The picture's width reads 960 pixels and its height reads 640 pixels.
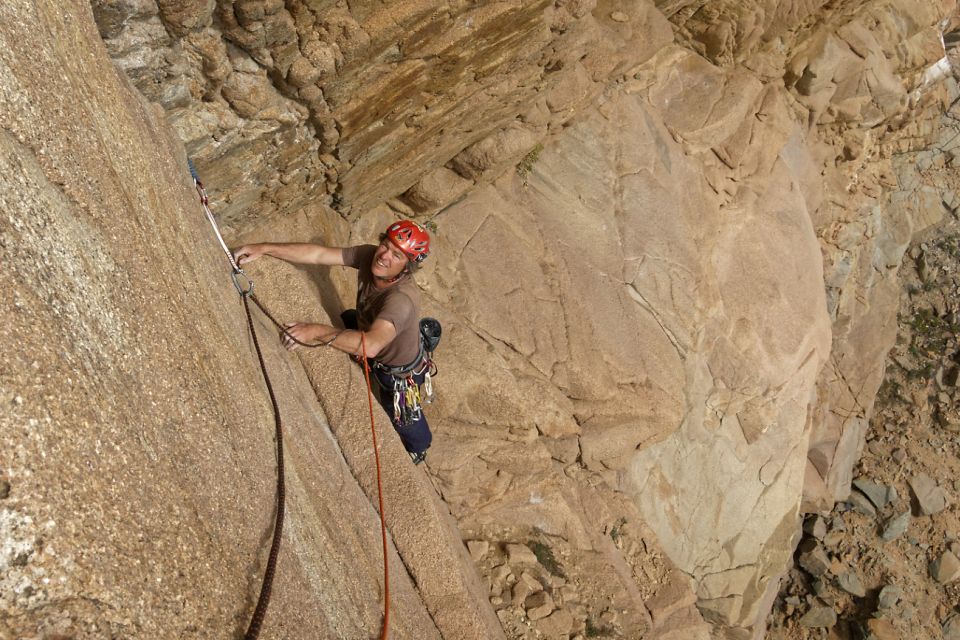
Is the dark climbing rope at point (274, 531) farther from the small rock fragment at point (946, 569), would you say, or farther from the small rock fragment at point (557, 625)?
the small rock fragment at point (946, 569)

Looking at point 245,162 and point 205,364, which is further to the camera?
point 245,162

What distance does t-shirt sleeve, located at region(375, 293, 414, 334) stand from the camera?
4.60 m

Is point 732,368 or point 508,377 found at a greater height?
point 508,377

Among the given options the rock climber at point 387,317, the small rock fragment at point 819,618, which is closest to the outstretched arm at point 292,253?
the rock climber at point 387,317

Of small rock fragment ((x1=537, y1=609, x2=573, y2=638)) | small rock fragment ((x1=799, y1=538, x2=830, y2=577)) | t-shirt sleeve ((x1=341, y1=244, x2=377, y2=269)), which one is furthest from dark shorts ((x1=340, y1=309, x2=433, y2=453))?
small rock fragment ((x1=799, y1=538, x2=830, y2=577))

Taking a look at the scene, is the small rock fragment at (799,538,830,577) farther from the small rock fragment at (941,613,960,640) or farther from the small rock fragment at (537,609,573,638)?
the small rock fragment at (537,609,573,638)

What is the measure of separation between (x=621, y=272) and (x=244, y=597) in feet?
17.7

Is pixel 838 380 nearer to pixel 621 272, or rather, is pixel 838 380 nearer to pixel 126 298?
pixel 621 272

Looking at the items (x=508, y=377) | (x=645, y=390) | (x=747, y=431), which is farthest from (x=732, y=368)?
(x=508, y=377)

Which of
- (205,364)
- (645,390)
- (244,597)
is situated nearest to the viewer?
(244,597)

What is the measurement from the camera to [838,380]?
1081 cm

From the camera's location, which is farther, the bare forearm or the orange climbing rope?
the bare forearm

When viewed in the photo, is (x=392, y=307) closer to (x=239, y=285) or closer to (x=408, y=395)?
(x=408, y=395)

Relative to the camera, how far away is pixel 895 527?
10.8 metres
